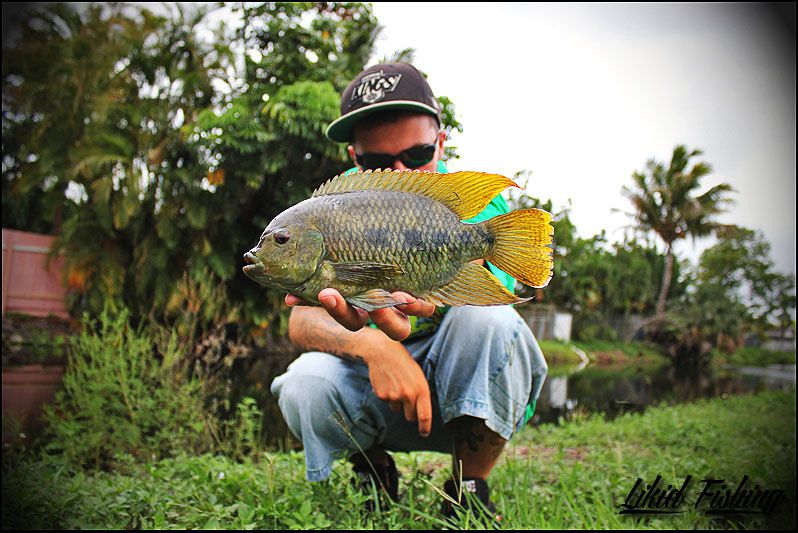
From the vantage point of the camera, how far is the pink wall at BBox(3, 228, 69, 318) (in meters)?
6.27

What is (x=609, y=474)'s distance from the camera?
296 cm

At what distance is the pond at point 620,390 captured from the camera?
26.2ft

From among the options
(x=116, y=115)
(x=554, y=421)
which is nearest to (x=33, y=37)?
(x=116, y=115)

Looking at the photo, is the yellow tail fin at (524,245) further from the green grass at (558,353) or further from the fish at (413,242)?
the green grass at (558,353)

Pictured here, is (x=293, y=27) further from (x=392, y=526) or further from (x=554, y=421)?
(x=554, y=421)

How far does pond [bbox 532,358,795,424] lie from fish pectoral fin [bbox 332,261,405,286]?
582cm

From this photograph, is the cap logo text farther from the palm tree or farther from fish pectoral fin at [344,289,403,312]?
the palm tree

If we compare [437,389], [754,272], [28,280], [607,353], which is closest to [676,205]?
[754,272]

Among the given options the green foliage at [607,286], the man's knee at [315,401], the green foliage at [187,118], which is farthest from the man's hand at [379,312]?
the green foliage at [607,286]

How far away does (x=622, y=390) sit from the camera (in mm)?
10758

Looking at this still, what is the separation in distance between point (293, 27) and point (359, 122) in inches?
28.3

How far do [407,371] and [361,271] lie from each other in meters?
0.94

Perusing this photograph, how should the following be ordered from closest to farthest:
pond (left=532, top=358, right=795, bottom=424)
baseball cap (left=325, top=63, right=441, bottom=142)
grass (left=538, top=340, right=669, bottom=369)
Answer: baseball cap (left=325, top=63, right=441, bottom=142), pond (left=532, top=358, right=795, bottom=424), grass (left=538, top=340, right=669, bottom=369)

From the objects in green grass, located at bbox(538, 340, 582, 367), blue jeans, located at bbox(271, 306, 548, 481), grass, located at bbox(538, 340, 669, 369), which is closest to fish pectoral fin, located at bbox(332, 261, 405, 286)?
blue jeans, located at bbox(271, 306, 548, 481)
